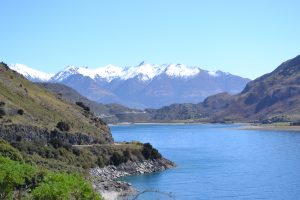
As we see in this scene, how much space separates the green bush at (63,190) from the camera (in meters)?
46.8

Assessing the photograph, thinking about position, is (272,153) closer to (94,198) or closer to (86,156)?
(86,156)

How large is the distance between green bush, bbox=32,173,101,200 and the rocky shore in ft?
120

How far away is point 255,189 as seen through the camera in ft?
337

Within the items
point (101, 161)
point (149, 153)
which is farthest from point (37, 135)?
point (149, 153)

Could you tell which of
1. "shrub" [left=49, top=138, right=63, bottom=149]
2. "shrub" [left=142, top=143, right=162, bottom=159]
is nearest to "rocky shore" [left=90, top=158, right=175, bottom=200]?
"shrub" [left=142, top=143, right=162, bottom=159]

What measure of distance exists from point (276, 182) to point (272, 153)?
2534 inches

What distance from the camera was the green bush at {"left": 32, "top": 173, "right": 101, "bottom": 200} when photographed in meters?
46.8

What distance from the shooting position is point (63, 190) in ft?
154

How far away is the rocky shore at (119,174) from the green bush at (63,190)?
3646 cm

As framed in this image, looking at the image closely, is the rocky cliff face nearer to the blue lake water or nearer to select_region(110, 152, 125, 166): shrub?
select_region(110, 152, 125, 166): shrub

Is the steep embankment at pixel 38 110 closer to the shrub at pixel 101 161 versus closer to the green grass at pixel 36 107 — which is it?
the green grass at pixel 36 107

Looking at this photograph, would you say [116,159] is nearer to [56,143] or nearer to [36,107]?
[56,143]

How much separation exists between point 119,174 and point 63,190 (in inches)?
3021

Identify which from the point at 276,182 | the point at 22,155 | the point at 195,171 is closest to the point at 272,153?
the point at 195,171
